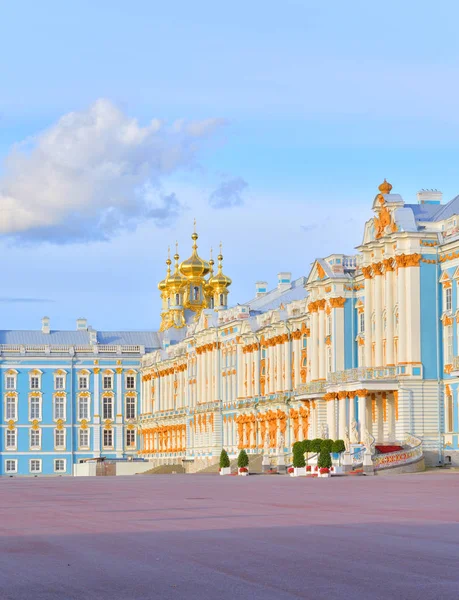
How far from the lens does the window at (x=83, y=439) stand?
121812mm

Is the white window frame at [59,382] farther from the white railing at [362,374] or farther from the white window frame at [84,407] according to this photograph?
the white railing at [362,374]

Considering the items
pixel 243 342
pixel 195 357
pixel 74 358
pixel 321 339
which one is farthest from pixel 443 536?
pixel 74 358

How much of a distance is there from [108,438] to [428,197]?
6384 centimetres

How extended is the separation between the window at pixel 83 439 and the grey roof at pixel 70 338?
8.50 meters

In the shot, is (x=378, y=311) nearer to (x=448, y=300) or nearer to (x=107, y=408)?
(x=448, y=300)

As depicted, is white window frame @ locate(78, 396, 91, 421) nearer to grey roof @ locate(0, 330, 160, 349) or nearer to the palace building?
the palace building

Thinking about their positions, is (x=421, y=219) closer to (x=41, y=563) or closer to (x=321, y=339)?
(x=321, y=339)

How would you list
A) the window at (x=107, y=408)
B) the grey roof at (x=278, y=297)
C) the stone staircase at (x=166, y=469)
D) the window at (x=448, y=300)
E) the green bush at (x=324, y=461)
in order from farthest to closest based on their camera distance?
the window at (x=107, y=408), the stone staircase at (x=166, y=469), the grey roof at (x=278, y=297), the window at (x=448, y=300), the green bush at (x=324, y=461)

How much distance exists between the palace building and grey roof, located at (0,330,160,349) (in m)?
0.18

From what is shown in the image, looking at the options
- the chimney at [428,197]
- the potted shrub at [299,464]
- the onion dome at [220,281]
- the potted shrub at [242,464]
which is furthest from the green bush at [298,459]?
the onion dome at [220,281]

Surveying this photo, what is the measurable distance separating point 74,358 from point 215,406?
27114 millimetres

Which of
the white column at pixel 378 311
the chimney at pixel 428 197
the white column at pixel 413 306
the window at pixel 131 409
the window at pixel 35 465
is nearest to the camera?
the white column at pixel 413 306

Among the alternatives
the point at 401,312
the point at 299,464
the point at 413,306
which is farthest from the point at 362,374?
the point at 299,464

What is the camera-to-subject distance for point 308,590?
1173 centimetres
